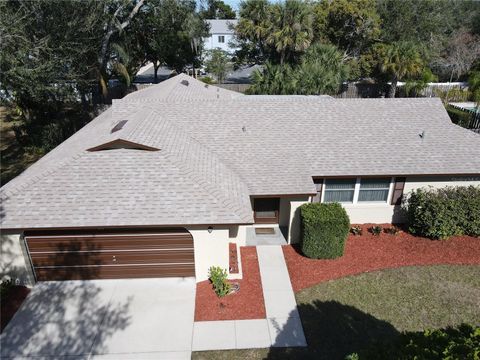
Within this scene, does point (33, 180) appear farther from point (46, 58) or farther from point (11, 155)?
point (11, 155)

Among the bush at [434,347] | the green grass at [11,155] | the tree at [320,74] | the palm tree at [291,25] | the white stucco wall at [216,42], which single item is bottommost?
the green grass at [11,155]

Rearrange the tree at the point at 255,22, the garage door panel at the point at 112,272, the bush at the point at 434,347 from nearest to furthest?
the bush at the point at 434,347
the garage door panel at the point at 112,272
the tree at the point at 255,22

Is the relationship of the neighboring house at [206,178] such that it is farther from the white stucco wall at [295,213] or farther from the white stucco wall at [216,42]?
the white stucco wall at [216,42]

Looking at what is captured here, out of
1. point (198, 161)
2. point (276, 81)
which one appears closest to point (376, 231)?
point (198, 161)

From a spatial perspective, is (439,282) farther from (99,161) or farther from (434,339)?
(99,161)

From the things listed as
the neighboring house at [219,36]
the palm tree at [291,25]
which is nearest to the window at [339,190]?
the palm tree at [291,25]
